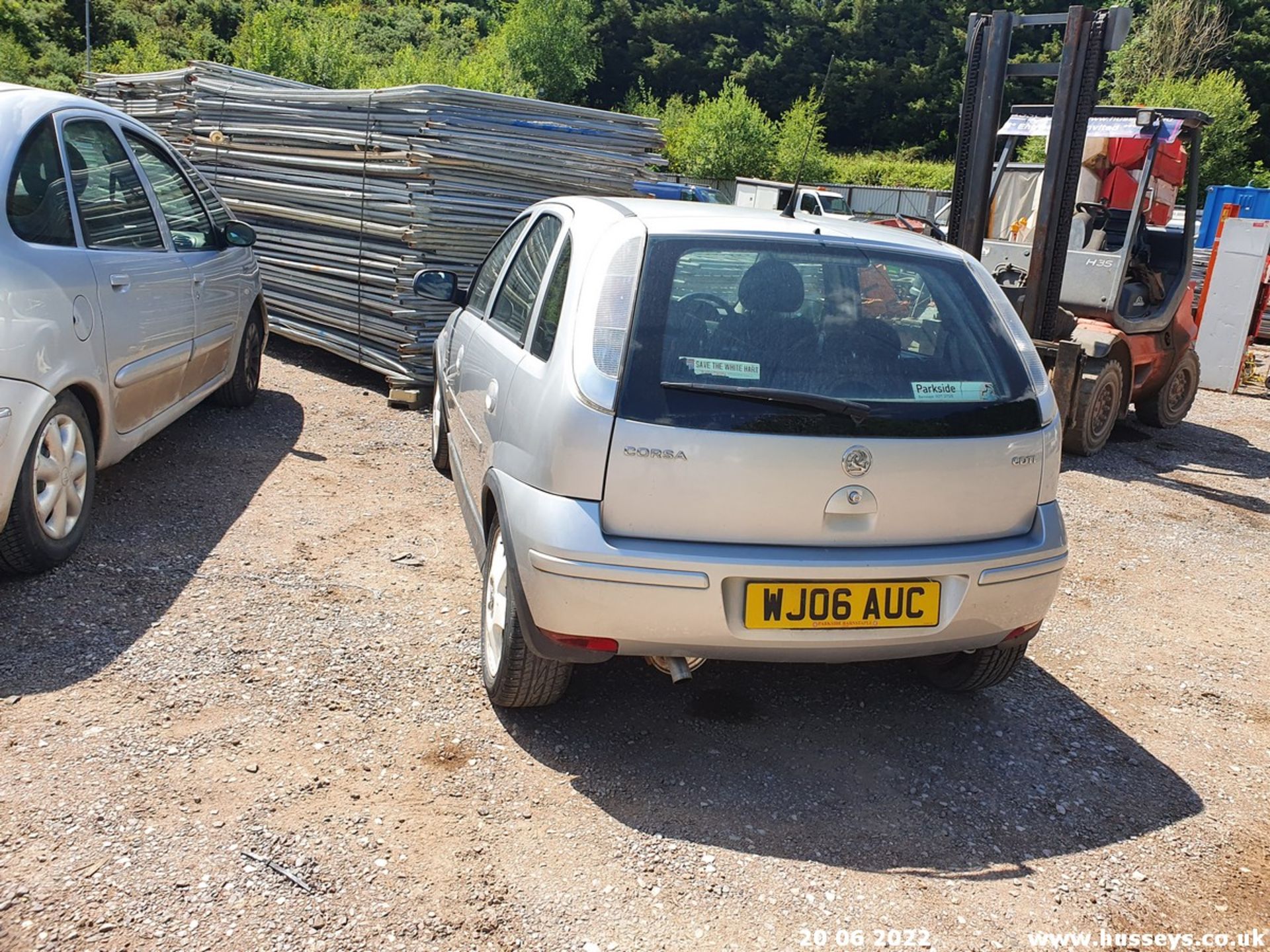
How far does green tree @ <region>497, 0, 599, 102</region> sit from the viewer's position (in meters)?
66.0

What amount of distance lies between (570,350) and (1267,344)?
53.8ft

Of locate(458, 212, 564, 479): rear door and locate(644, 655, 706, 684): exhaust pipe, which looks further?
locate(458, 212, 564, 479): rear door

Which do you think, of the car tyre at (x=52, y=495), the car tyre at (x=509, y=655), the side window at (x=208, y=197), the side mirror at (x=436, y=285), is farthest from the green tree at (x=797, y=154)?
the car tyre at (x=509, y=655)

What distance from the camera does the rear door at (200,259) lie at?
5309mm

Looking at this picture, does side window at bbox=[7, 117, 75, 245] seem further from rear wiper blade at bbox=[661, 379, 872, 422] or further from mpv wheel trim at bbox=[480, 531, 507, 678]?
rear wiper blade at bbox=[661, 379, 872, 422]

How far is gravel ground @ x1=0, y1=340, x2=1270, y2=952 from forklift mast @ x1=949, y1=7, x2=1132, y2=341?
343cm

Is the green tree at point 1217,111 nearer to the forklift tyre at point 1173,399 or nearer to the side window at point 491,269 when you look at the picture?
the forklift tyre at point 1173,399

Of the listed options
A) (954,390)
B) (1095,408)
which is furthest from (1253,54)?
(954,390)

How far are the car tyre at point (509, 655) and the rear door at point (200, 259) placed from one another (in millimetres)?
2830

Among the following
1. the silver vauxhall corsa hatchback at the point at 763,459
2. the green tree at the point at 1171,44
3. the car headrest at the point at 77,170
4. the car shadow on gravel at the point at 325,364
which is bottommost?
the car shadow on gravel at the point at 325,364

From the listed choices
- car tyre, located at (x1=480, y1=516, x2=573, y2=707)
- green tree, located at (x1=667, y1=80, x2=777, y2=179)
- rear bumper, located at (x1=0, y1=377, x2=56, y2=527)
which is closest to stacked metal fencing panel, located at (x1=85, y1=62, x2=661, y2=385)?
rear bumper, located at (x1=0, y1=377, x2=56, y2=527)

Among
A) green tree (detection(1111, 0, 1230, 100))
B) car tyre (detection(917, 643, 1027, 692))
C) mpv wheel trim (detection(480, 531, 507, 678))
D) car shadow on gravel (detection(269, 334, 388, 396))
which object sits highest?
green tree (detection(1111, 0, 1230, 100))

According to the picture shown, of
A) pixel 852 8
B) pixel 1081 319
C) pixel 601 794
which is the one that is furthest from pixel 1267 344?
pixel 852 8
